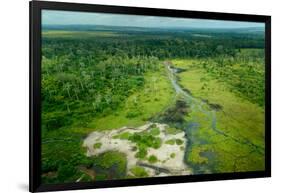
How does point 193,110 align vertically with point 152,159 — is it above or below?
above

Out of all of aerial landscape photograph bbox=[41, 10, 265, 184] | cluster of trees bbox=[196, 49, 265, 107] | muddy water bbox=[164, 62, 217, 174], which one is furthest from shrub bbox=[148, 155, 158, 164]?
cluster of trees bbox=[196, 49, 265, 107]

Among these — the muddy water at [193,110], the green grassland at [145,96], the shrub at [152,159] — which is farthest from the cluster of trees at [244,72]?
the shrub at [152,159]

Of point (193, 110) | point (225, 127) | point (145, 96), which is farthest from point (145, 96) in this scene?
point (225, 127)

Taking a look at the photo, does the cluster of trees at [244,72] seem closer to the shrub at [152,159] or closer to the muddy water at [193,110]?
the muddy water at [193,110]

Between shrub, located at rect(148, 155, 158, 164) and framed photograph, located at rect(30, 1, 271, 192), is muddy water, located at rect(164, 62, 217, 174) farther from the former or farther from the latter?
shrub, located at rect(148, 155, 158, 164)

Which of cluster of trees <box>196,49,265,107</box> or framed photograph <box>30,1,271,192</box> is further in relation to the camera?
cluster of trees <box>196,49,265,107</box>

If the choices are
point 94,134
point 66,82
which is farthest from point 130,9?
point 94,134

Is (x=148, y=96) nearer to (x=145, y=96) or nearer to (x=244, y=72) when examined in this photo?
(x=145, y=96)
